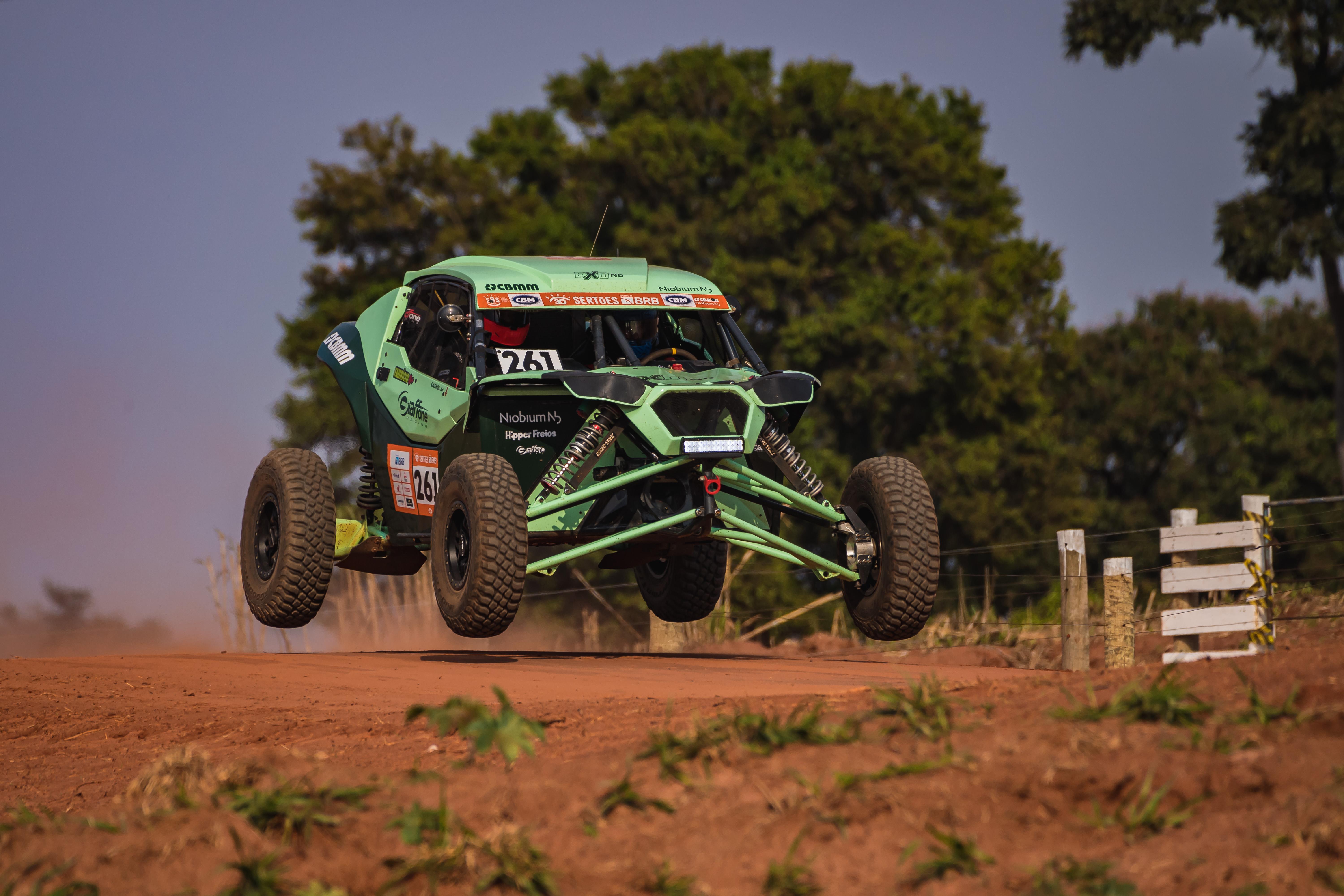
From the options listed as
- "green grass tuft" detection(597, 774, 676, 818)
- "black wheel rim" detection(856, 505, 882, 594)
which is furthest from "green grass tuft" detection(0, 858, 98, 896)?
"black wheel rim" detection(856, 505, 882, 594)

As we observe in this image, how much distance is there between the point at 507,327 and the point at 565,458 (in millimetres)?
1392

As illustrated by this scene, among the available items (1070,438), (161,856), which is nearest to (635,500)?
(161,856)

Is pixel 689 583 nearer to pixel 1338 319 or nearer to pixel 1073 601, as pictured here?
pixel 1073 601

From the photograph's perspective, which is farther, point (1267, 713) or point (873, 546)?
point (873, 546)

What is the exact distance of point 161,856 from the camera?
4473mm

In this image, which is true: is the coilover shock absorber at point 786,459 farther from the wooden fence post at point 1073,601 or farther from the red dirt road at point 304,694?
the wooden fence post at point 1073,601

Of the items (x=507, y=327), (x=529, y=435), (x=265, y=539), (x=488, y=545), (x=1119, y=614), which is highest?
(x=507, y=327)

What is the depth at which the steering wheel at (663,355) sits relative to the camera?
10.6 m

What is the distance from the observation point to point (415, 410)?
11117 mm

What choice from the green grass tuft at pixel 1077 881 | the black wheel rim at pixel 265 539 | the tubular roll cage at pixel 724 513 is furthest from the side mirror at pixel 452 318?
the green grass tuft at pixel 1077 881

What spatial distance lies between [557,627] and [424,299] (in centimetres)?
1604

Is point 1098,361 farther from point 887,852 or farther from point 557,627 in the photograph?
point 887,852

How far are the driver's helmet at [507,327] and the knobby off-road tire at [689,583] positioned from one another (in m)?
2.52

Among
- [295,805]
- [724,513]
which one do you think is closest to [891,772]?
[295,805]
